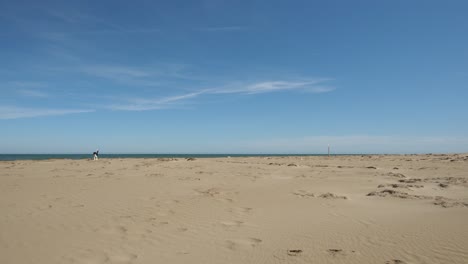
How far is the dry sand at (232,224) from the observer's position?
4742 millimetres

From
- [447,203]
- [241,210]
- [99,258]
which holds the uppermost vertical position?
[447,203]

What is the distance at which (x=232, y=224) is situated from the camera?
6484mm

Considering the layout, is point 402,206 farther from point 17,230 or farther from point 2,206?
point 2,206

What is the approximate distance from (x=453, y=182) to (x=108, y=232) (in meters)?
12.6

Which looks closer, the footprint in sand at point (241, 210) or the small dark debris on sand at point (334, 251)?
the small dark debris on sand at point (334, 251)

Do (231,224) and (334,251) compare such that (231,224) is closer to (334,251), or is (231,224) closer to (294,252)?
(294,252)

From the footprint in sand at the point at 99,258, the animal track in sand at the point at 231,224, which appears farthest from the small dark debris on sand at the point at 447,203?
the footprint in sand at the point at 99,258

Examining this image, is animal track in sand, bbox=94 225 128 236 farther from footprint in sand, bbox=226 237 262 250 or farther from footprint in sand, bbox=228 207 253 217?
footprint in sand, bbox=228 207 253 217

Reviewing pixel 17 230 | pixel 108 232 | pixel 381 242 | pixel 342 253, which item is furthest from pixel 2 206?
pixel 381 242

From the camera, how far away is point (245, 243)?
17.4 feet

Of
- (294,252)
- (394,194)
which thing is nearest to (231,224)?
(294,252)

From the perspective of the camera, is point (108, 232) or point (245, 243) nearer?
point (245, 243)

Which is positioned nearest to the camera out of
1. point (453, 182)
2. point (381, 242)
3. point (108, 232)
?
point (381, 242)

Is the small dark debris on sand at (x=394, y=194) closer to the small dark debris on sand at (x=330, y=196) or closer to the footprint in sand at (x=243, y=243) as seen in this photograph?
the small dark debris on sand at (x=330, y=196)
